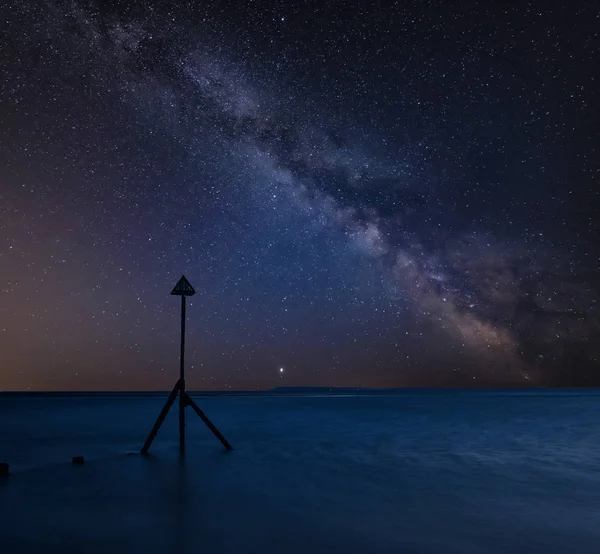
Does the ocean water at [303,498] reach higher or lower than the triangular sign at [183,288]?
lower

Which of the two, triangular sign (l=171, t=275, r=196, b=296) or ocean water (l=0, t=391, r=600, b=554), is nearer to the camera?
ocean water (l=0, t=391, r=600, b=554)

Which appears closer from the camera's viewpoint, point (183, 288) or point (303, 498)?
point (303, 498)

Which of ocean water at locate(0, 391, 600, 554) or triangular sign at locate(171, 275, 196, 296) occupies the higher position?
triangular sign at locate(171, 275, 196, 296)

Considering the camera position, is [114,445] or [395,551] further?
[114,445]

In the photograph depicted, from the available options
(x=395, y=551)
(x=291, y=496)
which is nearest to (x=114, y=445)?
A: (x=291, y=496)

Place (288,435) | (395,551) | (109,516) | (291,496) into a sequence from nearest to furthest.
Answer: (395,551) < (109,516) < (291,496) < (288,435)

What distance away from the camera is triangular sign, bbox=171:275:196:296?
18.4 m

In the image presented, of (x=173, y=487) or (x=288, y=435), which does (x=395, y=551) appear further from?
(x=288, y=435)

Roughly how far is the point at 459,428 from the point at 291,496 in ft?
80.0

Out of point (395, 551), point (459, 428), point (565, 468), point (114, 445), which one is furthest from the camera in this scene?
point (459, 428)

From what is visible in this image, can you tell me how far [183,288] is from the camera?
60.5 feet

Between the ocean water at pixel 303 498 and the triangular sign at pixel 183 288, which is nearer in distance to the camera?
the ocean water at pixel 303 498

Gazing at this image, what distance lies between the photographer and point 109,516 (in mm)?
11711

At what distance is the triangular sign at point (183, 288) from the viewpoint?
18.4 m
